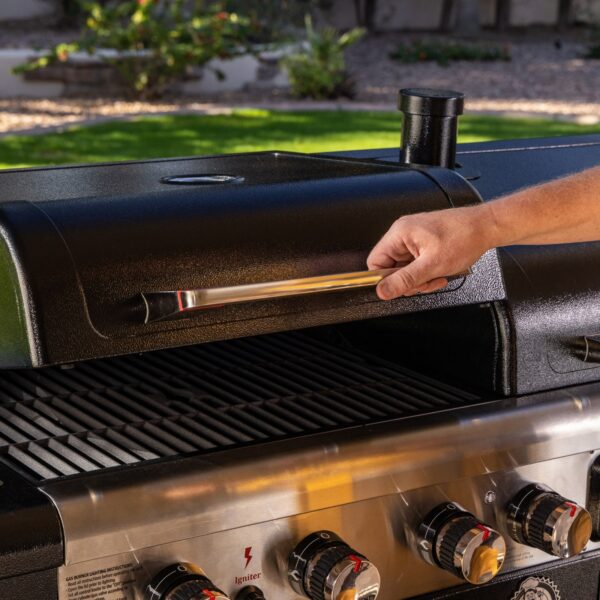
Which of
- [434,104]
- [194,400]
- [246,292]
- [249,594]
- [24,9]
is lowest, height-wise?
[249,594]

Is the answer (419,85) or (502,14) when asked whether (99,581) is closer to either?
(419,85)

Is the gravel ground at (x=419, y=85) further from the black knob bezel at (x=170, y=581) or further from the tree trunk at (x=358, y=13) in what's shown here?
the black knob bezel at (x=170, y=581)

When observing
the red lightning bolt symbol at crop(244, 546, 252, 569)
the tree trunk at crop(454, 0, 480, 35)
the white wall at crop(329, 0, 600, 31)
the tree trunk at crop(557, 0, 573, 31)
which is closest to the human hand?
the red lightning bolt symbol at crop(244, 546, 252, 569)

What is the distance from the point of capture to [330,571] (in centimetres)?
138

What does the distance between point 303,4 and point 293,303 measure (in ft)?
55.7

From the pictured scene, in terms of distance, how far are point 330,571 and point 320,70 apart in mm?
11075

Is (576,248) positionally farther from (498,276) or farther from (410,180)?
(410,180)

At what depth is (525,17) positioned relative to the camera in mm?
21922

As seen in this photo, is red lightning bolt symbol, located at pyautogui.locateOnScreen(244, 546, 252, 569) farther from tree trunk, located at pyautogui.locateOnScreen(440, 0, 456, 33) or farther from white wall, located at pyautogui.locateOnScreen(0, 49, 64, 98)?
tree trunk, located at pyautogui.locateOnScreen(440, 0, 456, 33)

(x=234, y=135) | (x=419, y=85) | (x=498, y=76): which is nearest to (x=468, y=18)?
(x=498, y=76)

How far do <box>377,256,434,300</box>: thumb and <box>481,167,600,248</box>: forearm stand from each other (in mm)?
89

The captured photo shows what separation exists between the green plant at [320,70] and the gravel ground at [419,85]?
0.22 m

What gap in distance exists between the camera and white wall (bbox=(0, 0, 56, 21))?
1736 cm

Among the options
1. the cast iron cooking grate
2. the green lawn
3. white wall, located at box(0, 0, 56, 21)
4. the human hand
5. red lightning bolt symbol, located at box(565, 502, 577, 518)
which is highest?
the human hand
